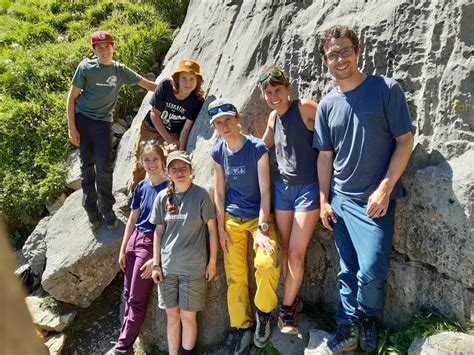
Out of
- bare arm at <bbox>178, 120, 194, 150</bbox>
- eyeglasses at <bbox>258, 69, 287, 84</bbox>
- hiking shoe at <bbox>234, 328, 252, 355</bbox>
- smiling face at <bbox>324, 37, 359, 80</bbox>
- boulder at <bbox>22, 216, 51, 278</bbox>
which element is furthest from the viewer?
boulder at <bbox>22, 216, 51, 278</bbox>

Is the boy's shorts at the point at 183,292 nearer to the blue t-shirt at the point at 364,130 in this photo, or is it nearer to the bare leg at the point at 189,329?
the bare leg at the point at 189,329

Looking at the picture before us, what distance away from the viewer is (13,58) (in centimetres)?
1050

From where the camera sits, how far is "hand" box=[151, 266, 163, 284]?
4.67 meters

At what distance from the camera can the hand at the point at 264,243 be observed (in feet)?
13.5

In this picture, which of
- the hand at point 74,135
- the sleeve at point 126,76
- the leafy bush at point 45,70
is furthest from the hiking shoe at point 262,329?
the leafy bush at point 45,70

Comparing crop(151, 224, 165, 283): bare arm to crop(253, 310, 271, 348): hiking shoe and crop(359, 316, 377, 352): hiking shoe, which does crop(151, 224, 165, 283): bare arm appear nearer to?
crop(253, 310, 271, 348): hiking shoe

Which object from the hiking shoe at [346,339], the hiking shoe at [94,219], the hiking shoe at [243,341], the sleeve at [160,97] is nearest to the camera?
the hiking shoe at [346,339]

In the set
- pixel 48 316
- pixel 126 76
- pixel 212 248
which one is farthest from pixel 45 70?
pixel 212 248

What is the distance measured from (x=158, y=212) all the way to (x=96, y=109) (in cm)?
184

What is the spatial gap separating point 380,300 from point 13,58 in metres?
10.6

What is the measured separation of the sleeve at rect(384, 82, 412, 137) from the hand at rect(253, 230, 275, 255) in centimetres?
157

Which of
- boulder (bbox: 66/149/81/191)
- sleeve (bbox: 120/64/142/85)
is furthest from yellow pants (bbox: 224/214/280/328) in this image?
boulder (bbox: 66/149/81/191)

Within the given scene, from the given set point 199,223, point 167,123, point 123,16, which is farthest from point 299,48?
point 123,16

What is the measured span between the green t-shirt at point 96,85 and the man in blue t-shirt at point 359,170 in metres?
3.03
